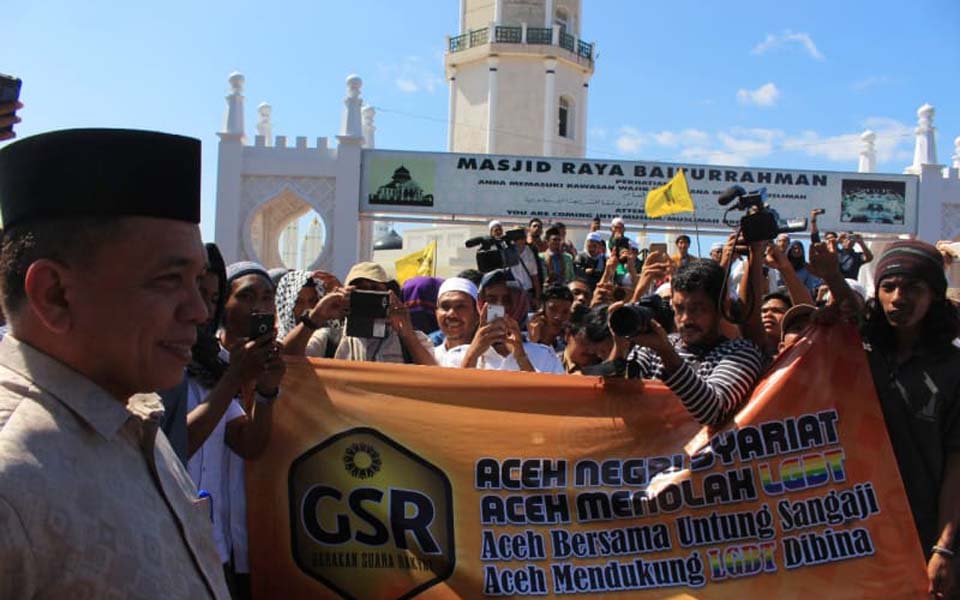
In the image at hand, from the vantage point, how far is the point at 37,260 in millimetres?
1217

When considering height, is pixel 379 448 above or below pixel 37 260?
below

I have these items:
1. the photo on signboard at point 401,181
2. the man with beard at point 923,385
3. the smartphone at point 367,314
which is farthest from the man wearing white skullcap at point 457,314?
the photo on signboard at point 401,181

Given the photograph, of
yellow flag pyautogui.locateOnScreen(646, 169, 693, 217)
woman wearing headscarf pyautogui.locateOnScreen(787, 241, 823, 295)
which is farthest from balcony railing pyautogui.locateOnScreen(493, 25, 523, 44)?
woman wearing headscarf pyautogui.locateOnScreen(787, 241, 823, 295)

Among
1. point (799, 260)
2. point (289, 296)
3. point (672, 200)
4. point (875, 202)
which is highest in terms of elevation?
point (875, 202)

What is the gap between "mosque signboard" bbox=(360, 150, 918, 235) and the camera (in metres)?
19.9

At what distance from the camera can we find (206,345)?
10.2 feet

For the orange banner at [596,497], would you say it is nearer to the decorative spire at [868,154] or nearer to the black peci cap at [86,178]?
the black peci cap at [86,178]

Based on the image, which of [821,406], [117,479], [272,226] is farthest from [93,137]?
[272,226]

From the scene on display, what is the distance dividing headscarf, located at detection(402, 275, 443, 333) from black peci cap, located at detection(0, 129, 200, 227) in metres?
4.61

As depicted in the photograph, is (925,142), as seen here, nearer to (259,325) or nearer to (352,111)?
(352,111)

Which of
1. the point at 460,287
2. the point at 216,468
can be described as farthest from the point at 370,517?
the point at 460,287

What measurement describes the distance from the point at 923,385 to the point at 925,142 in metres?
20.4

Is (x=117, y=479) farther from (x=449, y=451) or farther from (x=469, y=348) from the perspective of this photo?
(x=469, y=348)

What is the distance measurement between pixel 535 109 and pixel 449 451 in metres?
29.0
